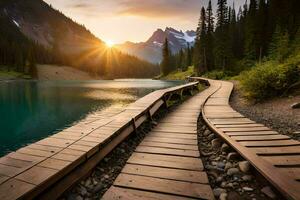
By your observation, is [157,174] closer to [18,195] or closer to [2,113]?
[18,195]

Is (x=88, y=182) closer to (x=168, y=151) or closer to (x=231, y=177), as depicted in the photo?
(x=168, y=151)

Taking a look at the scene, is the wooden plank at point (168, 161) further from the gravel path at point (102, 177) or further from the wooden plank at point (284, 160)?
the wooden plank at point (284, 160)

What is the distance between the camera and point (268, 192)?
3137mm

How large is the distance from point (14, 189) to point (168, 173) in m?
2.57

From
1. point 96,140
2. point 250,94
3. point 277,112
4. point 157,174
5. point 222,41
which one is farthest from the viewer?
point 222,41

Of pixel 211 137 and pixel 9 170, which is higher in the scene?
pixel 9 170

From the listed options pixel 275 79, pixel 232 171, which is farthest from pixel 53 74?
pixel 232 171

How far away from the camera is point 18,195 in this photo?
8.64 feet

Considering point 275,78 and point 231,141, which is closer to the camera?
point 231,141

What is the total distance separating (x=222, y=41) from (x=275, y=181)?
4555 centimetres

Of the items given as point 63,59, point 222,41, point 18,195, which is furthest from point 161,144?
point 63,59

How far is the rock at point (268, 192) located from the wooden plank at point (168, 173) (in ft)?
3.00

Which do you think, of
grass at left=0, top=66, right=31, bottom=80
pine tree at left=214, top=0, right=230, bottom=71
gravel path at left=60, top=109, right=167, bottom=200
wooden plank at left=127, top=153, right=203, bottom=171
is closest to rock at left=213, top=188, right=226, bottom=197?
wooden plank at left=127, top=153, right=203, bottom=171

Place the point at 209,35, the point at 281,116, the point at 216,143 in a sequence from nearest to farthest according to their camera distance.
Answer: the point at 216,143
the point at 281,116
the point at 209,35
